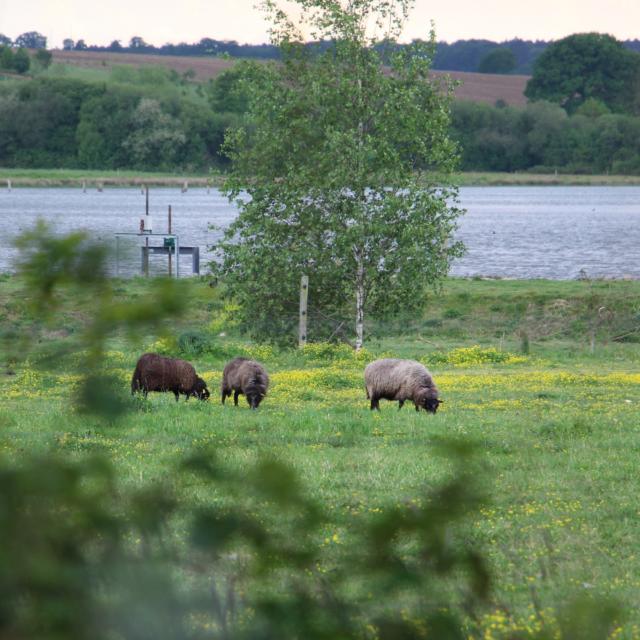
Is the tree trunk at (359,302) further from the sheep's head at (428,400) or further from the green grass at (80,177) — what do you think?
the green grass at (80,177)

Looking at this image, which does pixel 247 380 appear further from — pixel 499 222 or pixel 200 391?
pixel 499 222

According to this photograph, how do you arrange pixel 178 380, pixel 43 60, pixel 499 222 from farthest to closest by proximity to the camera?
pixel 43 60, pixel 499 222, pixel 178 380

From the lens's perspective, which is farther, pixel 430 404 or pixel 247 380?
pixel 247 380

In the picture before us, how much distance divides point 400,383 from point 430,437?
45.8 ft

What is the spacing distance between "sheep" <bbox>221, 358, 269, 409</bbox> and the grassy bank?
136 meters

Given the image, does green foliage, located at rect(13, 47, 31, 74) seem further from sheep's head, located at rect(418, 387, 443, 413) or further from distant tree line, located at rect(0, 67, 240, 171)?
sheep's head, located at rect(418, 387, 443, 413)

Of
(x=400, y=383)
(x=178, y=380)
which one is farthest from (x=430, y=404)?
(x=178, y=380)

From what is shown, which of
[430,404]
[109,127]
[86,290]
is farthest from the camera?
[109,127]

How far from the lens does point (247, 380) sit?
55.5ft

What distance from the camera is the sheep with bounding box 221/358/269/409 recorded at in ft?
54.9

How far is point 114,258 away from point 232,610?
80cm

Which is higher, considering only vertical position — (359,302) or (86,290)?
(86,290)

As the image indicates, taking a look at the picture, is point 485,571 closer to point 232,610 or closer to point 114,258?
point 232,610

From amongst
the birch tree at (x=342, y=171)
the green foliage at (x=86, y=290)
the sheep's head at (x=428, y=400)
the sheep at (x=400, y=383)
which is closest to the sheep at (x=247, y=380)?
the sheep at (x=400, y=383)
